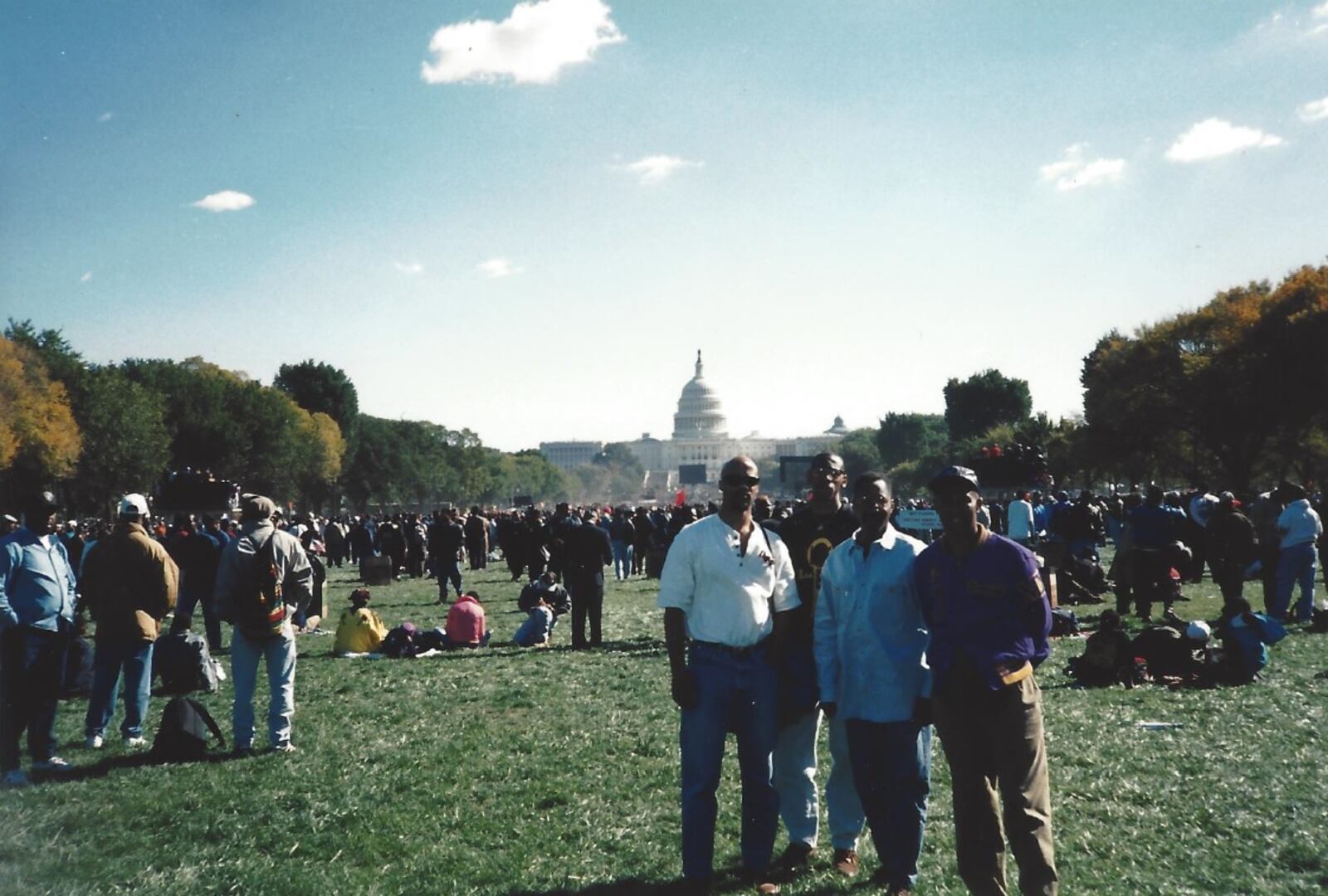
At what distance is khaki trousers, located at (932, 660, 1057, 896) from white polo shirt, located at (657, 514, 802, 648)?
920 mm

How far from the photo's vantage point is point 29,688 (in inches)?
312

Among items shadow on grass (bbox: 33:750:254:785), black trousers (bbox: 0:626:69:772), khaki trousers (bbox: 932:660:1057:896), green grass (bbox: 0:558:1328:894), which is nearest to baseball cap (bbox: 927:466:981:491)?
khaki trousers (bbox: 932:660:1057:896)

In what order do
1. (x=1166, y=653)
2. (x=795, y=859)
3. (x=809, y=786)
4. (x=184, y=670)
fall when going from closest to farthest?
(x=795, y=859)
(x=809, y=786)
(x=1166, y=653)
(x=184, y=670)

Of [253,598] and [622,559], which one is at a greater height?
[253,598]

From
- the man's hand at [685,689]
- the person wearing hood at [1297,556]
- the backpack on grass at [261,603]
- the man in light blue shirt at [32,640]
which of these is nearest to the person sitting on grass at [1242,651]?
the person wearing hood at [1297,556]

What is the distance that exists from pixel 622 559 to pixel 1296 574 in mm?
16309

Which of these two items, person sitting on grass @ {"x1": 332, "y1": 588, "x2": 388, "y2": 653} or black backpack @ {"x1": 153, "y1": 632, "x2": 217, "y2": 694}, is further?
person sitting on grass @ {"x1": 332, "y1": 588, "x2": 388, "y2": 653}

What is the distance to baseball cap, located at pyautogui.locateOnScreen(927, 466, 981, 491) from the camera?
188 inches

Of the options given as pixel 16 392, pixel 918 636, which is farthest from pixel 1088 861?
pixel 16 392

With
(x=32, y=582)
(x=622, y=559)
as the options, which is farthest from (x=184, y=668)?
(x=622, y=559)

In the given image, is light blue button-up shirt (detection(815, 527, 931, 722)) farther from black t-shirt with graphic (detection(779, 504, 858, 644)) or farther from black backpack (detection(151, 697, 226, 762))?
black backpack (detection(151, 697, 226, 762))

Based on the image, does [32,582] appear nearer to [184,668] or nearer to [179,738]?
[179,738]

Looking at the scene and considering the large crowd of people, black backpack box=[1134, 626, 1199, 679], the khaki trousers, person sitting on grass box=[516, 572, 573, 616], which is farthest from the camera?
person sitting on grass box=[516, 572, 573, 616]

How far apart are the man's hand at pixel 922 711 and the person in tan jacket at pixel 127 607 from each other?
6.21m
